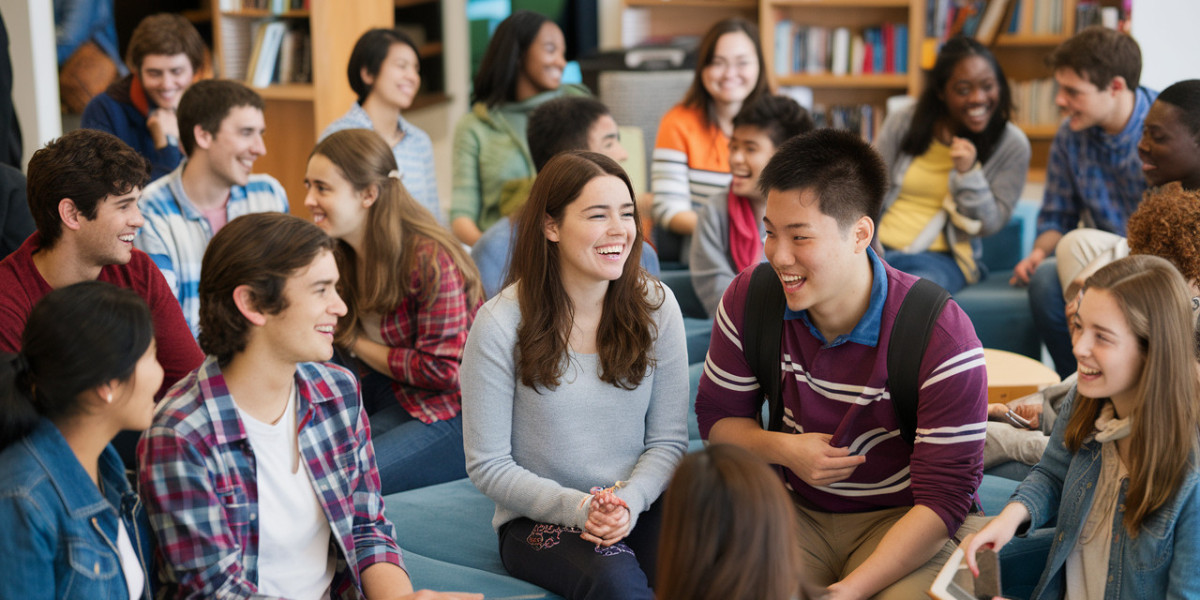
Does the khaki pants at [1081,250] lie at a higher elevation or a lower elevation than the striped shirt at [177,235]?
lower

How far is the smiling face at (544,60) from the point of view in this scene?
4188 millimetres

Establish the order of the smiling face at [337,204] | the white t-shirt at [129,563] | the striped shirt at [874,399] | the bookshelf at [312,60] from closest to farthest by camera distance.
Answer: the white t-shirt at [129,563], the striped shirt at [874,399], the smiling face at [337,204], the bookshelf at [312,60]

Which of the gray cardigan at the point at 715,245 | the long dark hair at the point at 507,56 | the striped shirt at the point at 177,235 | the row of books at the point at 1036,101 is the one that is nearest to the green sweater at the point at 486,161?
the long dark hair at the point at 507,56

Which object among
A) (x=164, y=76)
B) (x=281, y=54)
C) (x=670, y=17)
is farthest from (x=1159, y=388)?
(x=670, y=17)

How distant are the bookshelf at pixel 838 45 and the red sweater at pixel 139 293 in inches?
161

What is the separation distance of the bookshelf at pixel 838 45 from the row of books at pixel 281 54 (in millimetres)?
2342

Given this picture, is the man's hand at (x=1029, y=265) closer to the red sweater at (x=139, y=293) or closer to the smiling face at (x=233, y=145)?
the smiling face at (x=233, y=145)

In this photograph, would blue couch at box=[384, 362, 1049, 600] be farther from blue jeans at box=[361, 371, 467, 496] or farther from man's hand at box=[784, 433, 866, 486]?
man's hand at box=[784, 433, 866, 486]

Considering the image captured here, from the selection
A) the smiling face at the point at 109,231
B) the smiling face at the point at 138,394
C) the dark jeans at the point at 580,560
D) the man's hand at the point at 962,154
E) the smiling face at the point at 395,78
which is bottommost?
the dark jeans at the point at 580,560

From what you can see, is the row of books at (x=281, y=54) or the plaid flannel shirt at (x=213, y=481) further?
the row of books at (x=281, y=54)

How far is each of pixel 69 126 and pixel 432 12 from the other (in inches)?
88.3

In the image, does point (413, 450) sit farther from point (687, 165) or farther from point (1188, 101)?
point (1188, 101)

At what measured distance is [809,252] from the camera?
73.4 inches

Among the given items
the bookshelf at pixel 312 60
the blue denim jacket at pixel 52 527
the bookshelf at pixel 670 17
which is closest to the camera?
the blue denim jacket at pixel 52 527
